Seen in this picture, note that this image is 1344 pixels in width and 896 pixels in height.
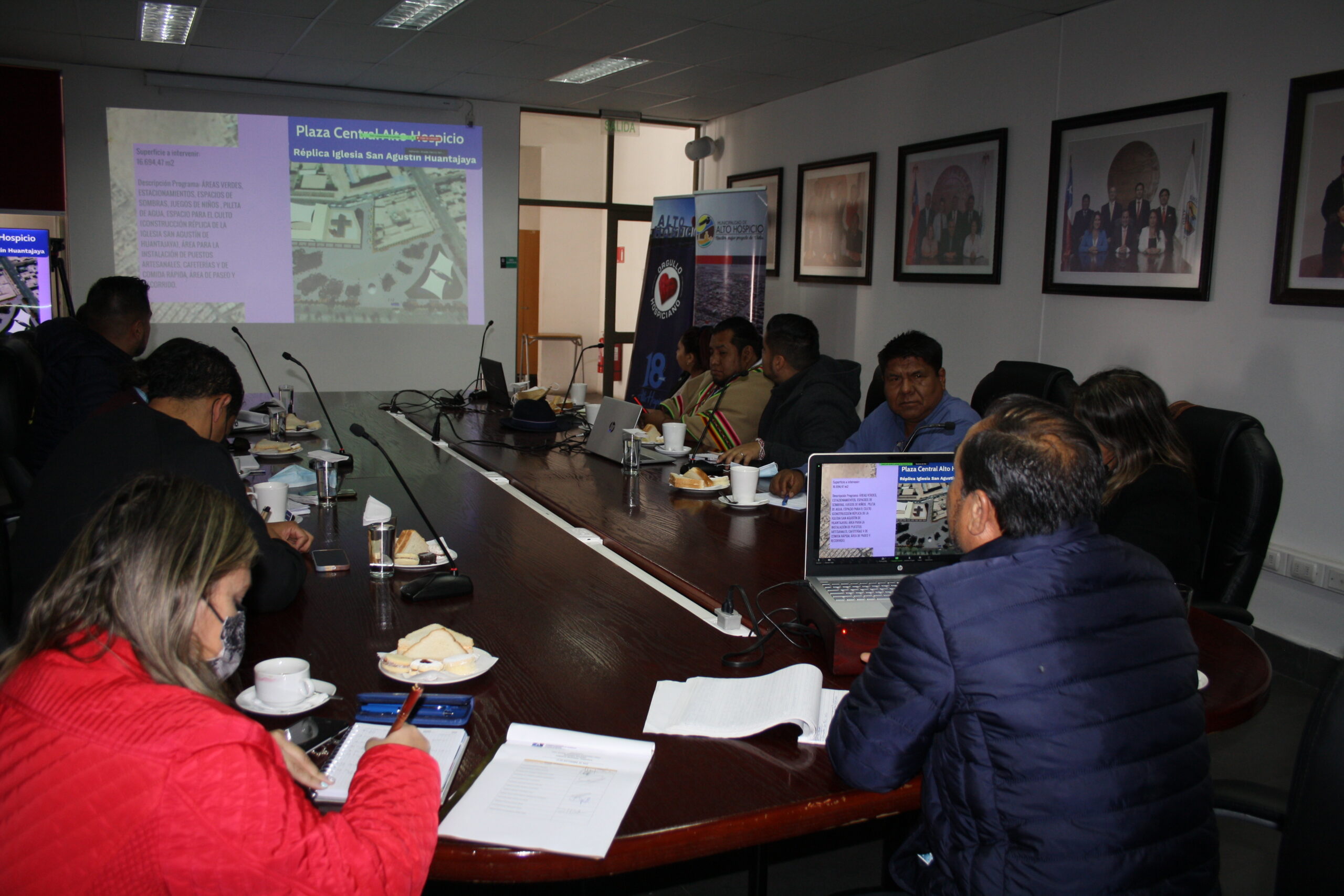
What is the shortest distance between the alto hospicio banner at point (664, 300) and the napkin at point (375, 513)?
446 centimetres

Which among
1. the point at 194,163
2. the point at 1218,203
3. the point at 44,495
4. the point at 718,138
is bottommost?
the point at 44,495

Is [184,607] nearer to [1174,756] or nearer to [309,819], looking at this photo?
[309,819]

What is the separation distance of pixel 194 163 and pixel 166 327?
1163 millimetres

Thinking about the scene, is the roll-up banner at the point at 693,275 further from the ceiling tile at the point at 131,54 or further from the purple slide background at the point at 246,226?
the ceiling tile at the point at 131,54

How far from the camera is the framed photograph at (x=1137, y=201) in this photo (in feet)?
12.2

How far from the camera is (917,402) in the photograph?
2.90 metres

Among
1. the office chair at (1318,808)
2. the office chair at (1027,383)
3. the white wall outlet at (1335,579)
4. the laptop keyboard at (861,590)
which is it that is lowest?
the white wall outlet at (1335,579)

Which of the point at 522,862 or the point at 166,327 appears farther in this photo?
the point at 166,327

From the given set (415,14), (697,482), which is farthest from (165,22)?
(697,482)

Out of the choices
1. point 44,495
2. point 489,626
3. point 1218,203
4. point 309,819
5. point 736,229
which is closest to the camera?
point 309,819

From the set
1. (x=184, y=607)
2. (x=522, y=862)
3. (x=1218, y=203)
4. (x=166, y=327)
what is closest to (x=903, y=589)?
(x=522, y=862)

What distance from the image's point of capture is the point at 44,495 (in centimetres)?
183

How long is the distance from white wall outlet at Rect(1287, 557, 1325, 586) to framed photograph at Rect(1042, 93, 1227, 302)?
3.56 feet

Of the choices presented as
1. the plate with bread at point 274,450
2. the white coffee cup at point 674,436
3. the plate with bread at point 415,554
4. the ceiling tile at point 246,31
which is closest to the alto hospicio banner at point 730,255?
the ceiling tile at point 246,31
